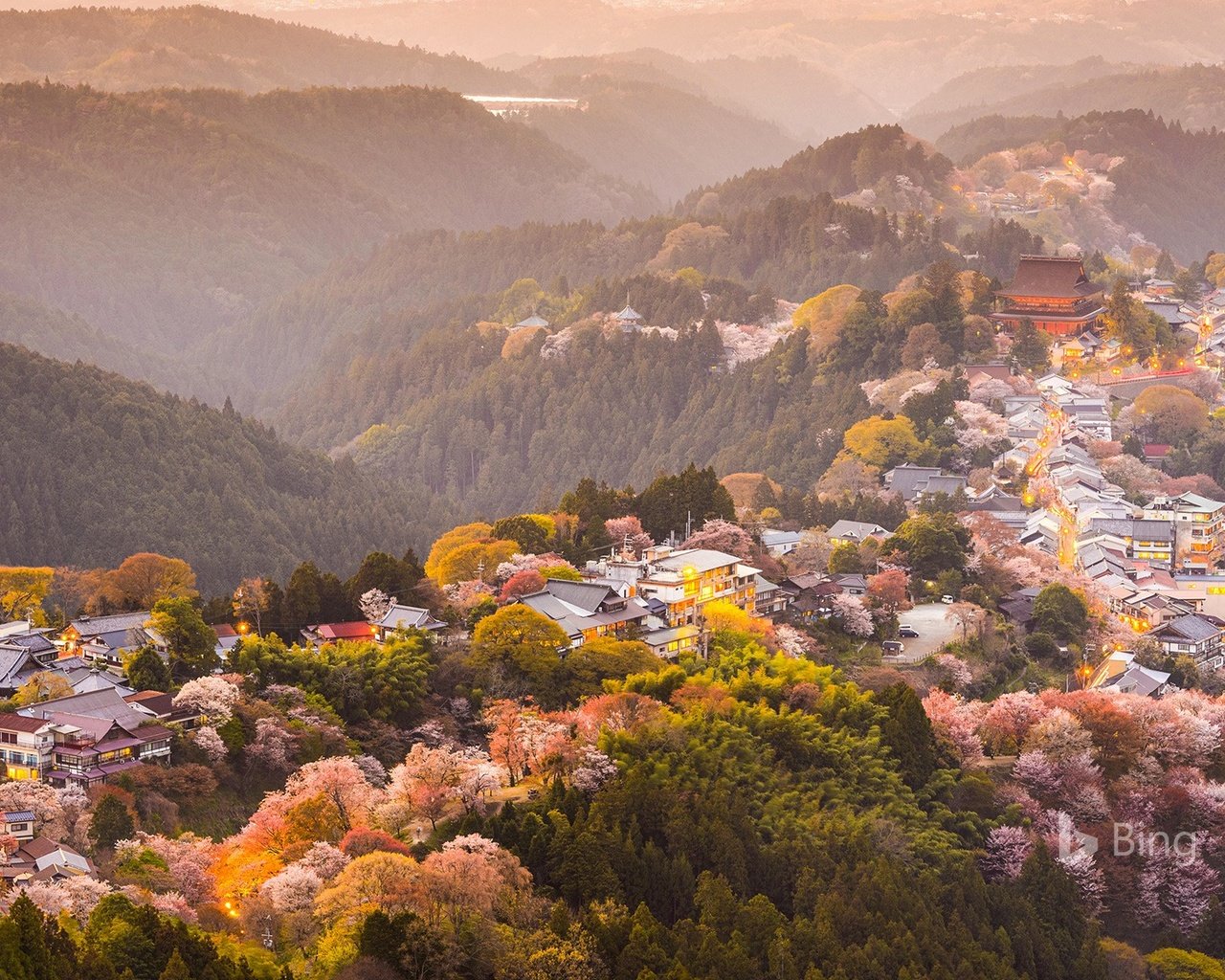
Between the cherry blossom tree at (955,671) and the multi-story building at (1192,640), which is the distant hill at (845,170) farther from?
the cherry blossom tree at (955,671)

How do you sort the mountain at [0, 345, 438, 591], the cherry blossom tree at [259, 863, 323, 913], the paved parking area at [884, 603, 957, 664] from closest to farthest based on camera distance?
1. the cherry blossom tree at [259, 863, 323, 913]
2. the paved parking area at [884, 603, 957, 664]
3. the mountain at [0, 345, 438, 591]

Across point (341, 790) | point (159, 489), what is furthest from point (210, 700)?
point (159, 489)

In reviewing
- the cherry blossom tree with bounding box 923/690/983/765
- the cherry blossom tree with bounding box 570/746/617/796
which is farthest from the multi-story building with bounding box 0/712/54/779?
the cherry blossom tree with bounding box 923/690/983/765

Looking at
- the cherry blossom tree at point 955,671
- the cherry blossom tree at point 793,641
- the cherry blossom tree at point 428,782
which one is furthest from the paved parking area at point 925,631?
the cherry blossom tree at point 428,782

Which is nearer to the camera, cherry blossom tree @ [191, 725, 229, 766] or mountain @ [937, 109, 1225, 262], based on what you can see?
cherry blossom tree @ [191, 725, 229, 766]

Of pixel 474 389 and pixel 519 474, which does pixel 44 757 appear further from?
pixel 474 389

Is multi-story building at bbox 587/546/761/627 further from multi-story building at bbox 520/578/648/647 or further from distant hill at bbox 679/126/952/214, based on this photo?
distant hill at bbox 679/126/952/214
